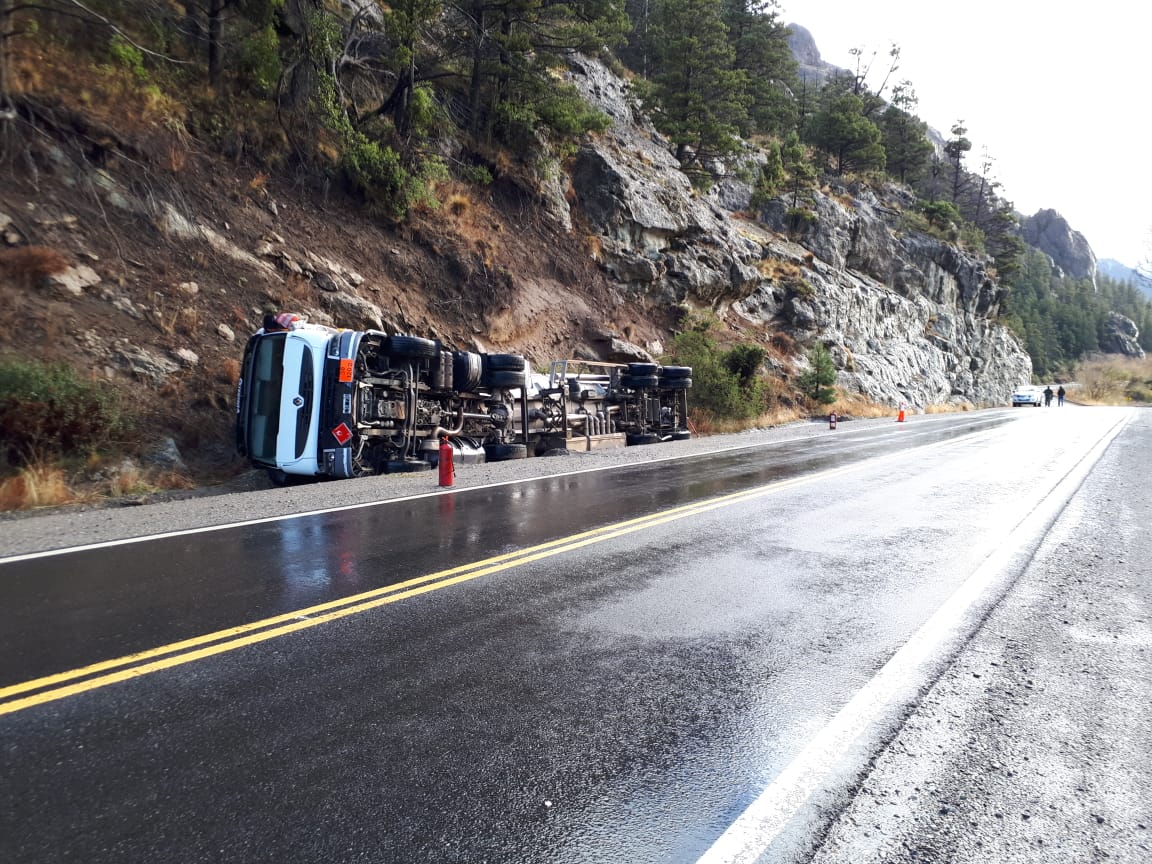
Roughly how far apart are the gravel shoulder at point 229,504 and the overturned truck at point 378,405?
1.86 feet

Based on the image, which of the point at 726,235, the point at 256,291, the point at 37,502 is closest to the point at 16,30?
the point at 256,291

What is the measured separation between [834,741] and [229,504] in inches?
310

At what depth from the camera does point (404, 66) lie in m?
20.4

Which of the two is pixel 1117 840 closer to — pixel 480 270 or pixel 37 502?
pixel 37 502

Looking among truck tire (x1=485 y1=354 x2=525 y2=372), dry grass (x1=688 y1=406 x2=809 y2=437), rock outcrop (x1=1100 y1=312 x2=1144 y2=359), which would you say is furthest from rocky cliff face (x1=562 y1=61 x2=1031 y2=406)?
rock outcrop (x1=1100 y1=312 x2=1144 y2=359)

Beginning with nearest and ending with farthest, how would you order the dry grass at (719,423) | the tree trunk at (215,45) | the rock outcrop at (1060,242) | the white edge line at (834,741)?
the white edge line at (834,741) < the tree trunk at (215,45) < the dry grass at (719,423) < the rock outcrop at (1060,242)

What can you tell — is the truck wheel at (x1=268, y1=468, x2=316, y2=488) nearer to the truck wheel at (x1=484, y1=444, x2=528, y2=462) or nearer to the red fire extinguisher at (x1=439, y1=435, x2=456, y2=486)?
the red fire extinguisher at (x1=439, y1=435, x2=456, y2=486)

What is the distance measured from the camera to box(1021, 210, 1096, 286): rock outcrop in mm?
143750

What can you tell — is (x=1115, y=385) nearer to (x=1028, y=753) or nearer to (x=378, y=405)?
(x=378, y=405)

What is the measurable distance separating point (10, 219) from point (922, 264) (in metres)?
56.3

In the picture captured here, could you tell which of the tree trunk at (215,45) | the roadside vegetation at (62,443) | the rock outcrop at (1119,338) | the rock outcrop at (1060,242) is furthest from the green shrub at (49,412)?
the rock outcrop at (1060,242)

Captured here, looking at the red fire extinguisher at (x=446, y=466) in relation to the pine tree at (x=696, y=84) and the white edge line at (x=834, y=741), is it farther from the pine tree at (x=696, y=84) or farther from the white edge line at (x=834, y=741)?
the pine tree at (x=696, y=84)

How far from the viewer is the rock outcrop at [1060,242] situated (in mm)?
143750

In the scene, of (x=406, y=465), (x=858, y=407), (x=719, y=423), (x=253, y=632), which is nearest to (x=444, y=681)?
(x=253, y=632)
